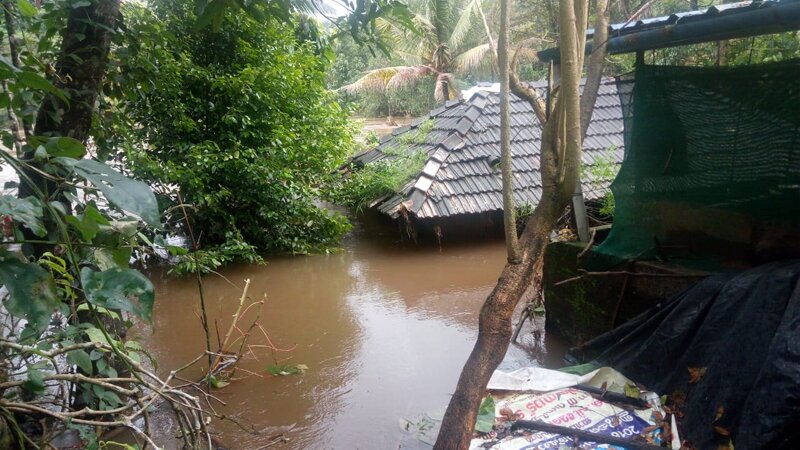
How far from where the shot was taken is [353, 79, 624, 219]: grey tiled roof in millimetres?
7309

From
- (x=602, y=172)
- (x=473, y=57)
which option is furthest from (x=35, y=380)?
(x=473, y=57)

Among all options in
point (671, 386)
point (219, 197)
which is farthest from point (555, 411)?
point (219, 197)

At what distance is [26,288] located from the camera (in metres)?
1.24

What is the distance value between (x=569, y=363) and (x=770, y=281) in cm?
171

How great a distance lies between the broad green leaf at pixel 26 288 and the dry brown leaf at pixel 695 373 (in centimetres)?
302

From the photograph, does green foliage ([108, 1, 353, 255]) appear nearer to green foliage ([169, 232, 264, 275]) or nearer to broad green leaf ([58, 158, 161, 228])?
green foliage ([169, 232, 264, 275])

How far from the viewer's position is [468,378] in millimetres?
2695

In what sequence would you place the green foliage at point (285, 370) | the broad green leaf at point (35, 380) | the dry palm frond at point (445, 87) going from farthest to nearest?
1. the dry palm frond at point (445, 87)
2. the green foliage at point (285, 370)
3. the broad green leaf at point (35, 380)

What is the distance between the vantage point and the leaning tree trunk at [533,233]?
2572 mm

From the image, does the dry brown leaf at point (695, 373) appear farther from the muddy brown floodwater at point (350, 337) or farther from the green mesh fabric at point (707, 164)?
the muddy brown floodwater at point (350, 337)

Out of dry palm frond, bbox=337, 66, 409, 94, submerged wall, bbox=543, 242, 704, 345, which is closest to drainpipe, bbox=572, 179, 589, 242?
submerged wall, bbox=543, 242, 704, 345

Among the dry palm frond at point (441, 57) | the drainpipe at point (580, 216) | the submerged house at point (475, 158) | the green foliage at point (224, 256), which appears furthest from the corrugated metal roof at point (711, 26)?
the dry palm frond at point (441, 57)

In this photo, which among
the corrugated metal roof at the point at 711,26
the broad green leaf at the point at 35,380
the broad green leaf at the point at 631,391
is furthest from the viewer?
the broad green leaf at the point at 631,391

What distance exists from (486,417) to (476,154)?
5334mm
